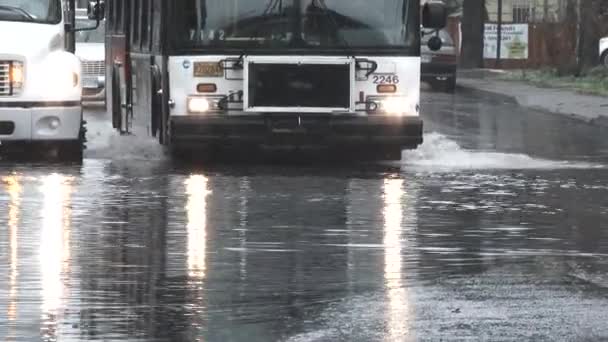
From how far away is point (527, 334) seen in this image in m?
8.24

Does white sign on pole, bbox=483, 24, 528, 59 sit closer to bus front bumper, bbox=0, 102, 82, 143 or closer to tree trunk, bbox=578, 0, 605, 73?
tree trunk, bbox=578, 0, 605, 73

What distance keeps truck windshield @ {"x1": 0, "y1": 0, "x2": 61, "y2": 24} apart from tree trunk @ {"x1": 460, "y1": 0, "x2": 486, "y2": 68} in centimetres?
3621

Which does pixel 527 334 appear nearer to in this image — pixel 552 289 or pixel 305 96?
pixel 552 289

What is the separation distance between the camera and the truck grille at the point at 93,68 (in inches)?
1109

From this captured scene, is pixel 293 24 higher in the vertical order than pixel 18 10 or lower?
→ lower

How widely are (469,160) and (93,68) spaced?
405 inches

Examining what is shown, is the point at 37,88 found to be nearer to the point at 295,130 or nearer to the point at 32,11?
the point at 32,11

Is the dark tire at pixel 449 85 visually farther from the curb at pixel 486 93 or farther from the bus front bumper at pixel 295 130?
the bus front bumper at pixel 295 130

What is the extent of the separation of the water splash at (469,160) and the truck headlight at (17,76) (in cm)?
423

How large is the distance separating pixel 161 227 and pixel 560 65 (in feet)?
117

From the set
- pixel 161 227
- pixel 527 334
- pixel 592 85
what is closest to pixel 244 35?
pixel 161 227

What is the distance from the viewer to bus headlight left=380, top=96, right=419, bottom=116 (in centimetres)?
1814

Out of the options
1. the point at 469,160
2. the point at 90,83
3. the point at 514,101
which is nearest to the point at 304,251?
the point at 469,160

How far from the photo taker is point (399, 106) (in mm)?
18188
